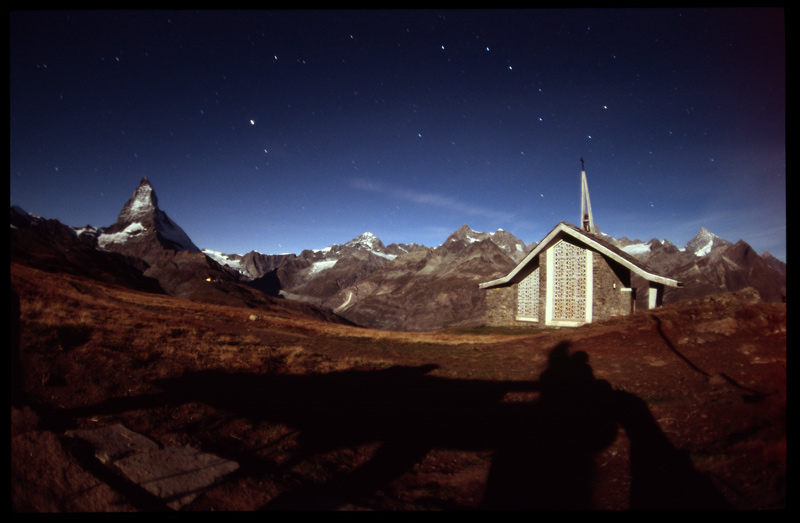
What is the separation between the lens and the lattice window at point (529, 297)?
19078 mm

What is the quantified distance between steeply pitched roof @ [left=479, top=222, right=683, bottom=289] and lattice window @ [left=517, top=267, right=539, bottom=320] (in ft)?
2.58

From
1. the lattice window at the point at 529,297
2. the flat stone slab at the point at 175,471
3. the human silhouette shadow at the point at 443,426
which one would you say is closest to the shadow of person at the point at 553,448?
the human silhouette shadow at the point at 443,426

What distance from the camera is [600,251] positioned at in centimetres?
1689

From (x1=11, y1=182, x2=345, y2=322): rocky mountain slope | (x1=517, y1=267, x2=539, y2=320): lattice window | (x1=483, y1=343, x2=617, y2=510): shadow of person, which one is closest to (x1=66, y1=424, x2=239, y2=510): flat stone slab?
(x1=483, y1=343, x2=617, y2=510): shadow of person

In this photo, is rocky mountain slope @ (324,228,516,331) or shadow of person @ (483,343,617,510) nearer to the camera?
shadow of person @ (483,343,617,510)

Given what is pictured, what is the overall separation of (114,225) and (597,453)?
205 meters

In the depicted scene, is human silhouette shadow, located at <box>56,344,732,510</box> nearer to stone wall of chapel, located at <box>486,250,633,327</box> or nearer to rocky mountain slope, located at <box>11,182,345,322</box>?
stone wall of chapel, located at <box>486,250,633,327</box>

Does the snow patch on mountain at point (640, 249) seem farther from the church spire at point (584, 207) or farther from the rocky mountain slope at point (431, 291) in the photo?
the church spire at point (584, 207)

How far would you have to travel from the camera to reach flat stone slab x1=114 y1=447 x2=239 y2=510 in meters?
3.06

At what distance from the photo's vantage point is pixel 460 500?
10.8ft

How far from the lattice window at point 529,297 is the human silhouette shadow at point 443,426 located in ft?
38.7

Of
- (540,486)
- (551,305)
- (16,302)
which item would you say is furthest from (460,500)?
(551,305)

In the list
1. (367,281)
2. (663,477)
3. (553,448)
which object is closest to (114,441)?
(553,448)

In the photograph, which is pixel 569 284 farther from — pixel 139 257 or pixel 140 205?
pixel 140 205
